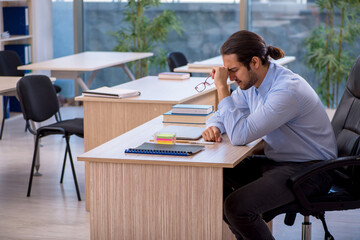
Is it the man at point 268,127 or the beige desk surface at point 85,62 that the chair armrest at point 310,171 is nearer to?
the man at point 268,127

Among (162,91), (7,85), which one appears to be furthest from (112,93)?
(7,85)

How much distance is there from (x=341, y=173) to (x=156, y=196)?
0.92m

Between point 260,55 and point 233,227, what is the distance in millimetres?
753

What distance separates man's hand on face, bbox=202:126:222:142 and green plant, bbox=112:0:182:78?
566 cm

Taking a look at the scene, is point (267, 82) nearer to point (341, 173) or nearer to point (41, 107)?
point (341, 173)

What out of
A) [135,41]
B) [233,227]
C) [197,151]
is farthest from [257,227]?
[135,41]

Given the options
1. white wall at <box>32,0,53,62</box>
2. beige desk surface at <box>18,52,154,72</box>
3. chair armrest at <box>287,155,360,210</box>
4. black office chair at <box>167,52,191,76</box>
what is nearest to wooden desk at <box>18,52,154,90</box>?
beige desk surface at <box>18,52,154,72</box>

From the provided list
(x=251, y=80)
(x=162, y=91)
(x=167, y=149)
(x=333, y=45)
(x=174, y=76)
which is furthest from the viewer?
(x=333, y=45)

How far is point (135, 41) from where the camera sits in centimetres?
871

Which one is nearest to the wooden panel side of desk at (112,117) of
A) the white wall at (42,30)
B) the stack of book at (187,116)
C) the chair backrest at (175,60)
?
the stack of book at (187,116)

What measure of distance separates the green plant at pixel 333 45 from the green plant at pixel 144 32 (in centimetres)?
189

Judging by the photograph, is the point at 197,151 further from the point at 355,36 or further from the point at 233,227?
the point at 355,36

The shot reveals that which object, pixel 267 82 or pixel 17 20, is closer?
pixel 267 82

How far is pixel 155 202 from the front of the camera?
2.56 m
